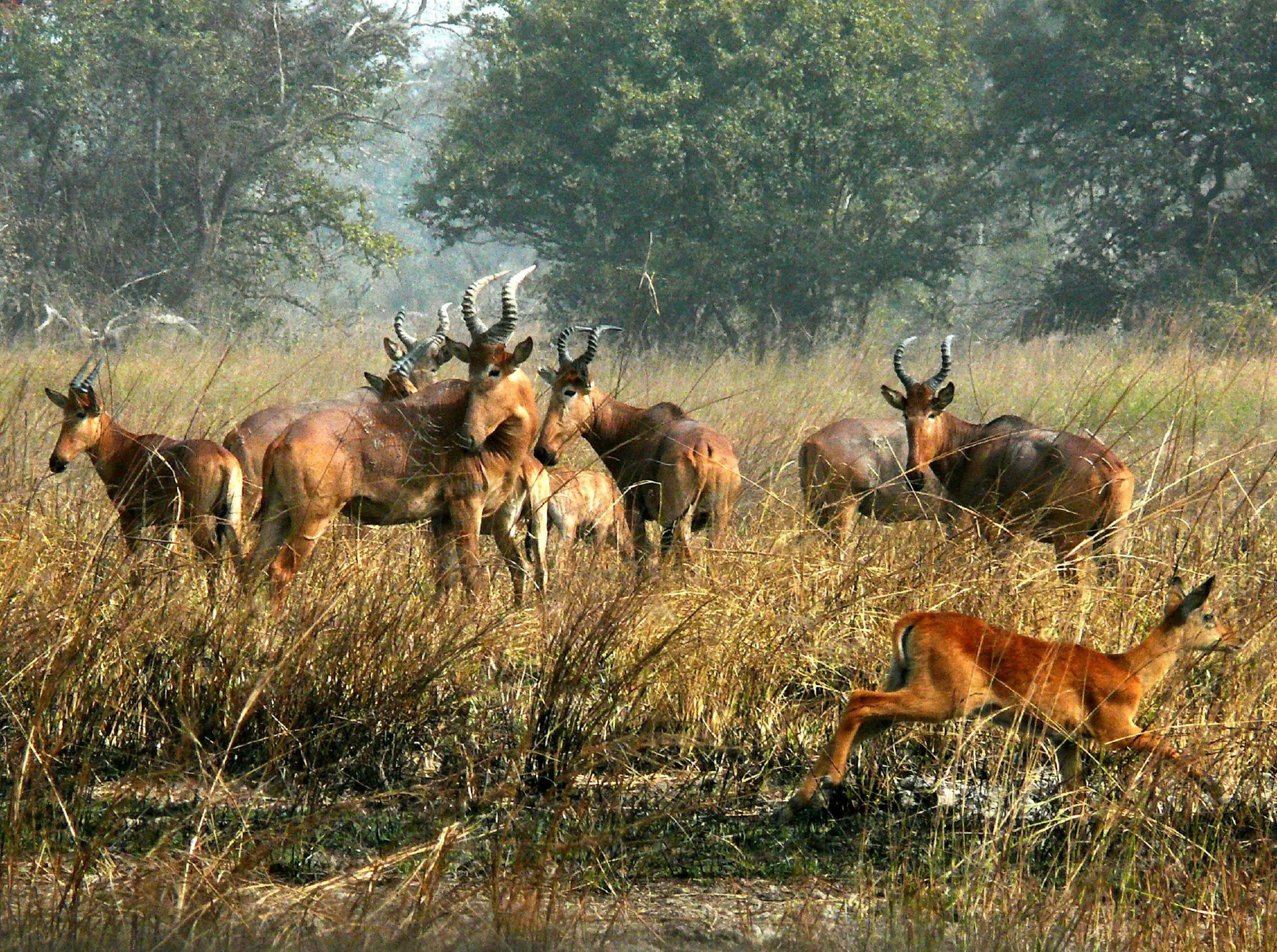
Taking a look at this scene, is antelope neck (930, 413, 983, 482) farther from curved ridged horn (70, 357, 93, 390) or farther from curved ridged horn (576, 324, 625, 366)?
curved ridged horn (70, 357, 93, 390)

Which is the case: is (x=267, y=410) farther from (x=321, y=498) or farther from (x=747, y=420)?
(x=747, y=420)

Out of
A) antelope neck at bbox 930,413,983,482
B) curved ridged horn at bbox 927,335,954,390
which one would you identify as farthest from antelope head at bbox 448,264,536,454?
curved ridged horn at bbox 927,335,954,390

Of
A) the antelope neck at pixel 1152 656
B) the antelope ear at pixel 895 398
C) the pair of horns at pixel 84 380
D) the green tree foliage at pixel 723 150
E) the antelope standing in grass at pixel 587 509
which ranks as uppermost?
the green tree foliage at pixel 723 150

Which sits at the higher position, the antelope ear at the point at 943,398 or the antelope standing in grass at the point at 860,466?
the antelope ear at the point at 943,398

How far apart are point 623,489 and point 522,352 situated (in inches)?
55.4

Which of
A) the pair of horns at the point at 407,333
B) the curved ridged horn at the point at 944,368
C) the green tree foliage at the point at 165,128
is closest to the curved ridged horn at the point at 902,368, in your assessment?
the curved ridged horn at the point at 944,368

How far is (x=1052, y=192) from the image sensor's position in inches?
906

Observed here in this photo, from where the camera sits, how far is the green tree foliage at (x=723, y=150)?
2198 cm

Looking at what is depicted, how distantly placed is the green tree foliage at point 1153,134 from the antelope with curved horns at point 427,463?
15.2 metres

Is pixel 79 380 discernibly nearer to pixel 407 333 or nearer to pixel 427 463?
pixel 427 463

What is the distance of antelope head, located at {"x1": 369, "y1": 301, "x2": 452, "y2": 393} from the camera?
927cm

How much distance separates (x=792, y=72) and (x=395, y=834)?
19.0 metres

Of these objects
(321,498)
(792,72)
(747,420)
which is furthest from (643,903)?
(792,72)

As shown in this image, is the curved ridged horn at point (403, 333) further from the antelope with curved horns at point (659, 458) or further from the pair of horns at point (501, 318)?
the pair of horns at point (501, 318)
